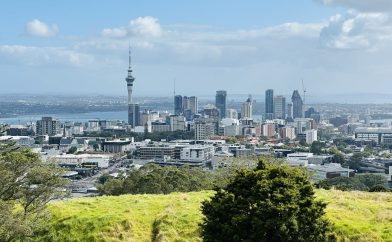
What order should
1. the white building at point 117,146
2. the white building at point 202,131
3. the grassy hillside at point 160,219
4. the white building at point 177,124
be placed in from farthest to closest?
1. the white building at point 177,124
2. the white building at point 202,131
3. the white building at point 117,146
4. the grassy hillside at point 160,219

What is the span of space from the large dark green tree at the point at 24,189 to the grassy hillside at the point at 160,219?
33.7 inches

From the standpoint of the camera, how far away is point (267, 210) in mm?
11852

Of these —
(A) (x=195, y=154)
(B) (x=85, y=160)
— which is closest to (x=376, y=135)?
(A) (x=195, y=154)

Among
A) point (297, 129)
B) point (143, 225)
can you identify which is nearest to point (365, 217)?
point (143, 225)

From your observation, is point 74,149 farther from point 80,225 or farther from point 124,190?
point 80,225

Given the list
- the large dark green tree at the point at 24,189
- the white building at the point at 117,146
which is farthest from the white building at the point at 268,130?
the large dark green tree at the point at 24,189

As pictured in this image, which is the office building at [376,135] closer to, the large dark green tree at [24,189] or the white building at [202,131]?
the white building at [202,131]

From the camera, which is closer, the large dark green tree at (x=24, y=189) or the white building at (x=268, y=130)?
the large dark green tree at (x=24, y=189)

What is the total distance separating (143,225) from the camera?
16297 millimetres

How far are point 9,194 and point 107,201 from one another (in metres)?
4.13

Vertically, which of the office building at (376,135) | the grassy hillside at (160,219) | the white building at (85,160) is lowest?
the white building at (85,160)

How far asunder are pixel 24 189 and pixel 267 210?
23.0 ft

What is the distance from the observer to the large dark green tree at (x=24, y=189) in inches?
561

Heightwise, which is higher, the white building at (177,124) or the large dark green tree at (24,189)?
the large dark green tree at (24,189)
